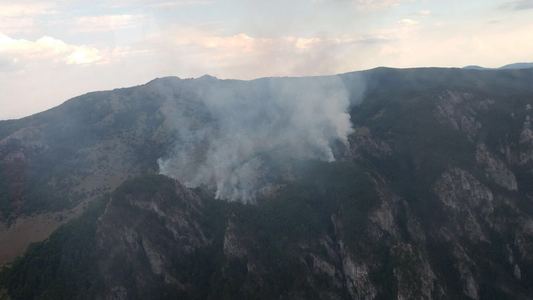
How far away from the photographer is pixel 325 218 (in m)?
197

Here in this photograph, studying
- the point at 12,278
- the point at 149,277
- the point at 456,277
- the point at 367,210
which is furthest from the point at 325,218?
the point at 12,278

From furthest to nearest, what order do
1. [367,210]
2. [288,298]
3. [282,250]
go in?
[367,210] < [282,250] < [288,298]

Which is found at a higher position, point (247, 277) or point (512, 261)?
point (247, 277)

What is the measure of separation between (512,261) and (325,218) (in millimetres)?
77407

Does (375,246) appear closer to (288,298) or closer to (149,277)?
(288,298)

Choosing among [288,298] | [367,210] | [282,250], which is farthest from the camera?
[367,210]

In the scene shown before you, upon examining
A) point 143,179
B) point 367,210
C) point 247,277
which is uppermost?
point 143,179

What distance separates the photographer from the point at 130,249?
173625mm

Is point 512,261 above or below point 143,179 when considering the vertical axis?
below

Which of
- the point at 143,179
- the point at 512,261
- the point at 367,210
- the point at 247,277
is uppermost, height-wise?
the point at 143,179

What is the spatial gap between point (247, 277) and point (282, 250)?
17.4m

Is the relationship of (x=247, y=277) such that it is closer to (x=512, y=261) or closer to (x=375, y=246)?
(x=375, y=246)

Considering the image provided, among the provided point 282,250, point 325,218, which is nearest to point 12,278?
point 282,250

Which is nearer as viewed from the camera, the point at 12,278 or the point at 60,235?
the point at 12,278
